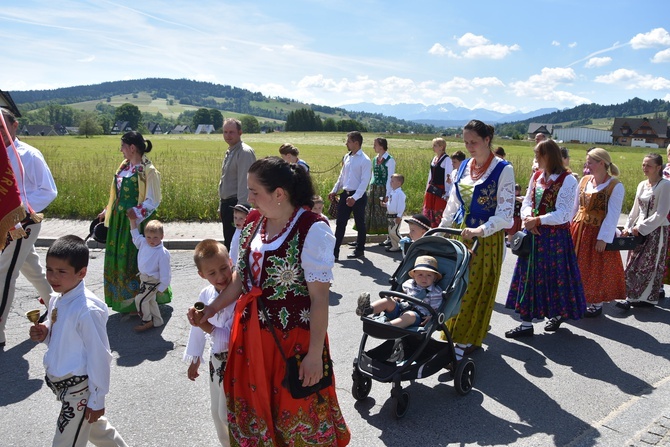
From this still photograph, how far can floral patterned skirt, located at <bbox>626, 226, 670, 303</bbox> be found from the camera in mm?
6910

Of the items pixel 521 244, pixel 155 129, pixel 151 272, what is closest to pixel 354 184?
pixel 521 244

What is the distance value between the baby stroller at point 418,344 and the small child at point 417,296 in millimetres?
84

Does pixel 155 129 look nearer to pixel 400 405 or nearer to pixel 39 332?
pixel 400 405

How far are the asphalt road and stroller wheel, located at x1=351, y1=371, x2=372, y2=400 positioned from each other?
0.07 metres

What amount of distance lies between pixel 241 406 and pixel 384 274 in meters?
5.60

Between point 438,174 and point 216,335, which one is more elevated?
point 438,174

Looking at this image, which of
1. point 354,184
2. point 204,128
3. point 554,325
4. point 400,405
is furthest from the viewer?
point 204,128

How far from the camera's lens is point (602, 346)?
5609 mm

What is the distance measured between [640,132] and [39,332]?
12620 centimetres

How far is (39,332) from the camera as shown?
113 inches

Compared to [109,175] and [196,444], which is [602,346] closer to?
[196,444]

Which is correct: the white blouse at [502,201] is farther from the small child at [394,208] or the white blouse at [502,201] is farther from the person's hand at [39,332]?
the small child at [394,208]

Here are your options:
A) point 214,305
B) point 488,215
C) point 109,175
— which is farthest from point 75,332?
point 109,175

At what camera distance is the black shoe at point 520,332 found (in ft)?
18.8
